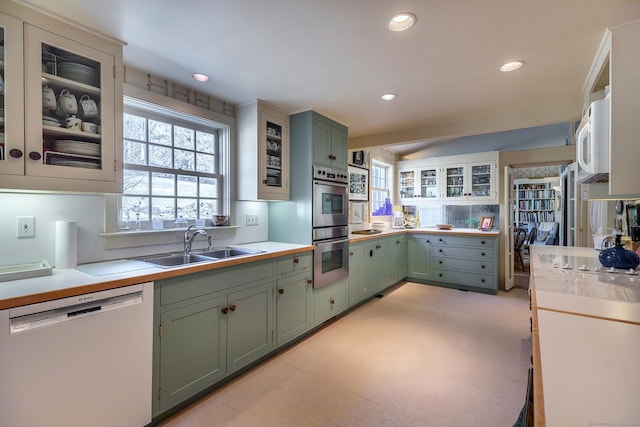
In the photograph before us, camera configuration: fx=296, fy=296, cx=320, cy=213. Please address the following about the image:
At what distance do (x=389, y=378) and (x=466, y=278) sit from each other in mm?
2806

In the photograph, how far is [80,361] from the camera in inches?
54.9

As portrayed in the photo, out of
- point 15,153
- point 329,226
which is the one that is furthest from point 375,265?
point 15,153

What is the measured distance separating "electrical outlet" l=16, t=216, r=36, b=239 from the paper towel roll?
0.39 ft

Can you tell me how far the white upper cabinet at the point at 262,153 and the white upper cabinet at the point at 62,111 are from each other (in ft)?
3.64

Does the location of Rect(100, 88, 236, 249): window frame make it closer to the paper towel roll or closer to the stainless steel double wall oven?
the paper towel roll

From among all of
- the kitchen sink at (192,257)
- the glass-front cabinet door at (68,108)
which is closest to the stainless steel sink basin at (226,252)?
the kitchen sink at (192,257)

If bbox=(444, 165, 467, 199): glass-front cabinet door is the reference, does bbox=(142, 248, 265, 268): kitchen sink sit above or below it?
below

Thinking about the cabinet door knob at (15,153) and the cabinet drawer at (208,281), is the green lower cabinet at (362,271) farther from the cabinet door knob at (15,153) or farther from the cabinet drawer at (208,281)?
the cabinet door knob at (15,153)

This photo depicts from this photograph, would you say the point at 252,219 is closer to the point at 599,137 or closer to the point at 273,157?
the point at 273,157

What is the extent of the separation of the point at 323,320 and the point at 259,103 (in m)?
2.22

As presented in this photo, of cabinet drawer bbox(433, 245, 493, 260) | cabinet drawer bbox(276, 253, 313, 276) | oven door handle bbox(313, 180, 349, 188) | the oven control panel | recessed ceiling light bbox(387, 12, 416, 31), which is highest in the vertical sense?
recessed ceiling light bbox(387, 12, 416, 31)

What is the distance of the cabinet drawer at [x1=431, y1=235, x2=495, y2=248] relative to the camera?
14.0ft

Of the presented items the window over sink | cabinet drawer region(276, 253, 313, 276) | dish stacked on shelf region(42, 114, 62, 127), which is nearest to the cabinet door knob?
dish stacked on shelf region(42, 114, 62, 127)

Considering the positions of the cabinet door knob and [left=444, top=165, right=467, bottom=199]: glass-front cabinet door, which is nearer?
the cabinet door knob
